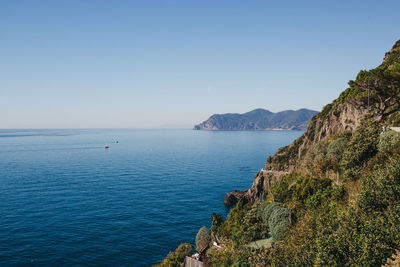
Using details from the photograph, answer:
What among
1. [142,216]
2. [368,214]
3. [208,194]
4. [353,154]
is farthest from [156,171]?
[368,214]

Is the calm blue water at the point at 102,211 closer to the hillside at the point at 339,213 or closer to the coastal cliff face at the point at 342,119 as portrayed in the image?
the coastal cliff face at the point at 342,119

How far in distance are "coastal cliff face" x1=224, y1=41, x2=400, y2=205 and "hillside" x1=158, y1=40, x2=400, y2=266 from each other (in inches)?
8.9

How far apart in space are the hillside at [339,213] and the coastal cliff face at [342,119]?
0.74ft

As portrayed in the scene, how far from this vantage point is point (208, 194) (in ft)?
198

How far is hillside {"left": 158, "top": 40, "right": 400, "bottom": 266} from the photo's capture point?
11562 mm

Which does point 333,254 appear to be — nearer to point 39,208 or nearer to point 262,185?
point 262,185

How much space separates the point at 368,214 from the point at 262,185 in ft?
128

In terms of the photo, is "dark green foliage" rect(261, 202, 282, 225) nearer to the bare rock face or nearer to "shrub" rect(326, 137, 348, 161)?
"shrub" rect(326, 137, 348, 161)

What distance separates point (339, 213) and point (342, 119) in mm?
41088

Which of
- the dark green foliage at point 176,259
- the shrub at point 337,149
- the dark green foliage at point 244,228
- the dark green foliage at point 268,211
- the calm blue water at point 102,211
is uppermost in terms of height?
the shrub at point 337,149

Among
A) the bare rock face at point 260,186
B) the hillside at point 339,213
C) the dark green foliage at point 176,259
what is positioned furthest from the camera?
the bare rock face at point 260,186

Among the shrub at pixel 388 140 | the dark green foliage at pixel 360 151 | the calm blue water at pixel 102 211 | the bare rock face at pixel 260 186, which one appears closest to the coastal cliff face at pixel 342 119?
the bare rock face at pixel 260 186

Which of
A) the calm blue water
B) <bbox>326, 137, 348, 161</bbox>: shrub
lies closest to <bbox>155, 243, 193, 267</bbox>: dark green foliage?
the calm blue water

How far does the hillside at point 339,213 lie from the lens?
37.9 feet
